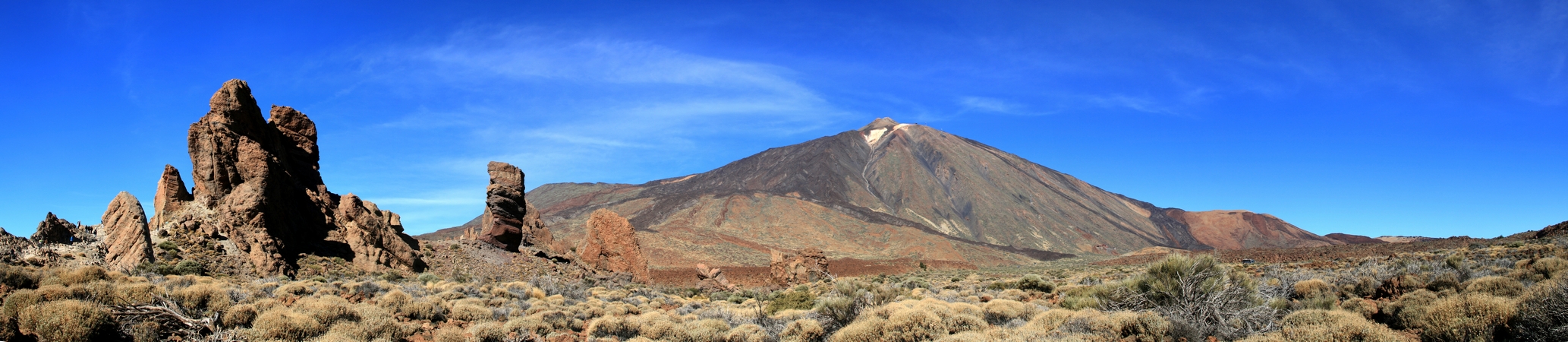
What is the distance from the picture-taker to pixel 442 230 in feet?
304

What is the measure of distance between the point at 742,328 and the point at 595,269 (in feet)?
58.1

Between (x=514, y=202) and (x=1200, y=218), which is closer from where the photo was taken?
(x=514, y=202)

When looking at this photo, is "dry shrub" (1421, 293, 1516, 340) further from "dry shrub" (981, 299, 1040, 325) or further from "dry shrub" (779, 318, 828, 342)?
"dry shrub" (779, 318, 828, 342)

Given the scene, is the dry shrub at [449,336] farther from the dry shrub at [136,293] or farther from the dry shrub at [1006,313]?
the dry shrub at [1006,313]

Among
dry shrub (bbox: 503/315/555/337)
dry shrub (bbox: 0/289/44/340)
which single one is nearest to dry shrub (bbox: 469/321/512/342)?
dry shrub (bbox: 503/315/555/337)

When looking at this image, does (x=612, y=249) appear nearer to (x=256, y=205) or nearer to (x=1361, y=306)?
(x=256, y=205)

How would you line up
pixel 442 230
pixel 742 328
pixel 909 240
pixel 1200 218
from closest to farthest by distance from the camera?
pixel 742 328 → pixel 909 240 → pixel 442 230 → pixel 1200 218

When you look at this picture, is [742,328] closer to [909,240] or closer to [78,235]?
[78,235]

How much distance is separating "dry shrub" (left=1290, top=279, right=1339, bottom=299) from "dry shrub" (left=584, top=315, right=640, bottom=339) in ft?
33.2

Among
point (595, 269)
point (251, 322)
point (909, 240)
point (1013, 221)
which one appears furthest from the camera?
point (1013, 221)

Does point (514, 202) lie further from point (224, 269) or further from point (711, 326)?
point (711, 326)

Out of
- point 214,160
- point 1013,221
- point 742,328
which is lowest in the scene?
point 742,328

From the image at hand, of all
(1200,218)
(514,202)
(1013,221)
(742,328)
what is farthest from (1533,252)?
(1200,218)

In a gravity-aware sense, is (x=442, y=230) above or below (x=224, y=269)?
above
